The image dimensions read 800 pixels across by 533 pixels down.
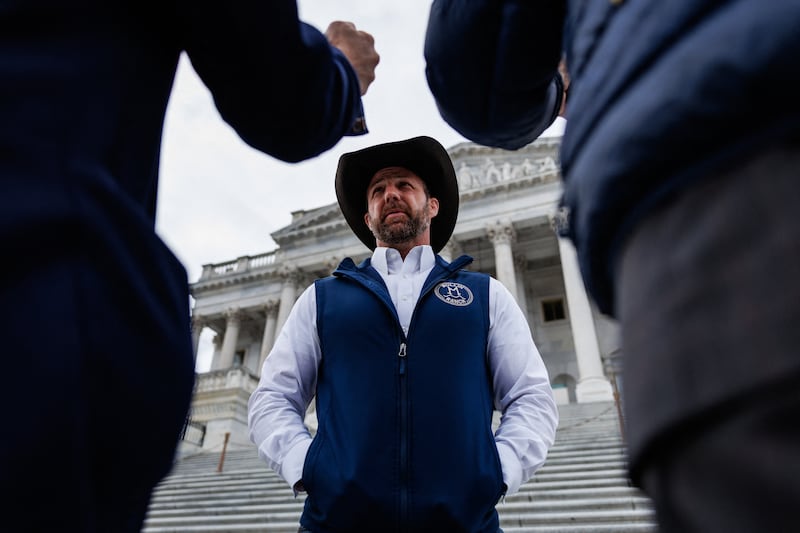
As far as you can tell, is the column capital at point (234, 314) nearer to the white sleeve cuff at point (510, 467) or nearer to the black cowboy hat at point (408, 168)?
the black cowboy hat at point (408, 168)

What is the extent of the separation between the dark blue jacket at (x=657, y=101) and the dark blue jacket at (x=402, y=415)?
102 centimetres

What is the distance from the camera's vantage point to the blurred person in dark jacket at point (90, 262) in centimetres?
74

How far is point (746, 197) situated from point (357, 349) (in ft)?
5.10

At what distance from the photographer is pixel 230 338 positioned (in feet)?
94.1

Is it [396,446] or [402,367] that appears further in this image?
[402,367]

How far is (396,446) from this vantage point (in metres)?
1.74

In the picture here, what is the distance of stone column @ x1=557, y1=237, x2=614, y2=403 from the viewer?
59.4ft

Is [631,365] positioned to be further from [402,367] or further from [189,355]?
[402,367]

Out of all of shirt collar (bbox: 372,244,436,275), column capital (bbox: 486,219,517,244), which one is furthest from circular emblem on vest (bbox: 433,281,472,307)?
column capital (bbox: 486,219,517,244)

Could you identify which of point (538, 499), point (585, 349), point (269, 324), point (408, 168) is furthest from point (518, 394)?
point (269, 324)

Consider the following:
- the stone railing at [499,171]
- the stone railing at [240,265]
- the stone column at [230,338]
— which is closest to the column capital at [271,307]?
the stone column at [230,338]

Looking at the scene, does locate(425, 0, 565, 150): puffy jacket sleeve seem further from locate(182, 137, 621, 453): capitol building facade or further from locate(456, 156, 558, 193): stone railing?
locate(456, 156, 558, 193): stone railing

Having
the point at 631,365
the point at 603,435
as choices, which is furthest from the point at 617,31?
the point at 603,435

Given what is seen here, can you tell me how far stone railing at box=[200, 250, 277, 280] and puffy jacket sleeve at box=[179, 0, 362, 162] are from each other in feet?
95.3
